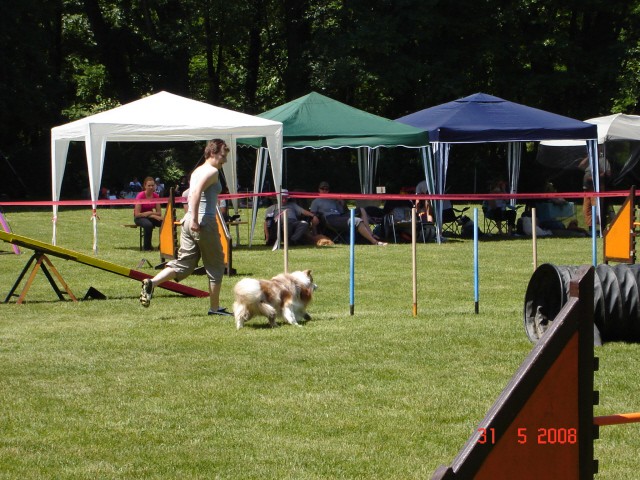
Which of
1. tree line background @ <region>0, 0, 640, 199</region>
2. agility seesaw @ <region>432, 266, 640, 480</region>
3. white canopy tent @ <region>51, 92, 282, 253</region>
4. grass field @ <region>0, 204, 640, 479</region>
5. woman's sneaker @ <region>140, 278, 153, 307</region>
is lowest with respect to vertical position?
grass field @ <region>0, 204, 640, 479</region>

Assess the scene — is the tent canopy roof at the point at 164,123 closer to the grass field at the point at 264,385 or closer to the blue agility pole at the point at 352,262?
the grass field at the point at 264,385

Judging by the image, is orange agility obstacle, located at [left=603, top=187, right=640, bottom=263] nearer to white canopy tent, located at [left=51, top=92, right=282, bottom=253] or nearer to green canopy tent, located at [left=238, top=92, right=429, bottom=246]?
white canopy tent, located at [left=51, top=92, right=282, bottom=253]

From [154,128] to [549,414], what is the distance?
1636 centimetres

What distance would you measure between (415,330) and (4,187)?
32240 mm

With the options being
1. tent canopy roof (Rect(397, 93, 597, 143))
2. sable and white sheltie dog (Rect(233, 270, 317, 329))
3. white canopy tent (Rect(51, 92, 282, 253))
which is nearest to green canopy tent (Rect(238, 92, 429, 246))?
tent canopy roof (Rect(397, 93, 597, 143))

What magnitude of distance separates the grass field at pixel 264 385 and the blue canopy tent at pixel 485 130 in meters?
8.81

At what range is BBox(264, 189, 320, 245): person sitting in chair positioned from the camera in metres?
20.0

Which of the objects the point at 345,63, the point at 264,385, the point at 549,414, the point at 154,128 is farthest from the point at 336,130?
the point at 549,414

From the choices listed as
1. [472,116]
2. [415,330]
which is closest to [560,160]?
[472,116]

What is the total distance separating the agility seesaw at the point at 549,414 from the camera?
10.4ft

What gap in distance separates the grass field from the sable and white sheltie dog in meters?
0.17

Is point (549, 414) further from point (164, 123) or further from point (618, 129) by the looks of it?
point (618, 129)

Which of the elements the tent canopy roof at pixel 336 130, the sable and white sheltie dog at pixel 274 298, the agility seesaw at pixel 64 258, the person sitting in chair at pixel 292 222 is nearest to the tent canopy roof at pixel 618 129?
the tent canopy roof at pixel 336 130

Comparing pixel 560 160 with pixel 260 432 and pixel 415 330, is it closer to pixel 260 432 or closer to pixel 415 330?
pixel 415 330
